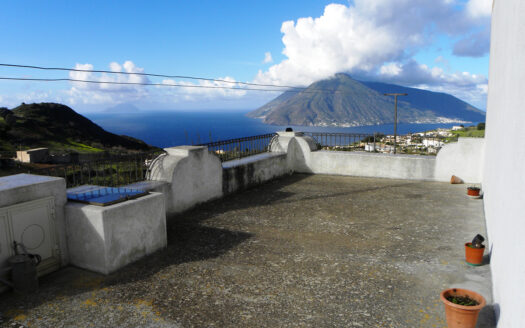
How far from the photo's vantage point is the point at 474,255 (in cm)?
571

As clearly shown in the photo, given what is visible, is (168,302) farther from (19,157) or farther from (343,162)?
(19,157)

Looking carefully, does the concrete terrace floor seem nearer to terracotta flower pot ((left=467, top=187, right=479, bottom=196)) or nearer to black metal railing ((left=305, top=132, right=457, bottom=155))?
terracotta flower pot ((left=467, top=187, right=479, bottom=196))

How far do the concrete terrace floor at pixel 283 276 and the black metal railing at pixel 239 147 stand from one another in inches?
88.3

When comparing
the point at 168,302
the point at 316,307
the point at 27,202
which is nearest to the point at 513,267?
the point at 316,307

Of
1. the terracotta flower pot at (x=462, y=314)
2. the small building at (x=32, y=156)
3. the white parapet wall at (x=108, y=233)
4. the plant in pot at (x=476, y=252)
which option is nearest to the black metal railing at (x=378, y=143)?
the plant in pot at (x=476, y=252)

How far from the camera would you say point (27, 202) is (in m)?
5.33

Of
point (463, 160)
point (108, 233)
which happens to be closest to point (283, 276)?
point (108, 233)

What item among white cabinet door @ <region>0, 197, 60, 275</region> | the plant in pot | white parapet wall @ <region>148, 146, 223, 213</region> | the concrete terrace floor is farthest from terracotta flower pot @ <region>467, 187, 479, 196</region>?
white cabinet door @ <region>0, 197, 60, 275</region>

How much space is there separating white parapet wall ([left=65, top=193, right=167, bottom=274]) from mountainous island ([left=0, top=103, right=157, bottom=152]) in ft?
131

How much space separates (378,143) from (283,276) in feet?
37.2

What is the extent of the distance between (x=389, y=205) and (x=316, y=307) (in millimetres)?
5676

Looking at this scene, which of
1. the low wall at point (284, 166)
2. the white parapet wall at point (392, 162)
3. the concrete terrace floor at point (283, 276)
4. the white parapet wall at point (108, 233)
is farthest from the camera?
the white parapet wall at point (392, 162)

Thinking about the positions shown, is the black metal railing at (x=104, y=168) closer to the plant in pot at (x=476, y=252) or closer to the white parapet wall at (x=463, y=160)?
the plant in pot at (x=476, y=252)

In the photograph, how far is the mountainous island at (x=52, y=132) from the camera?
45.8m
